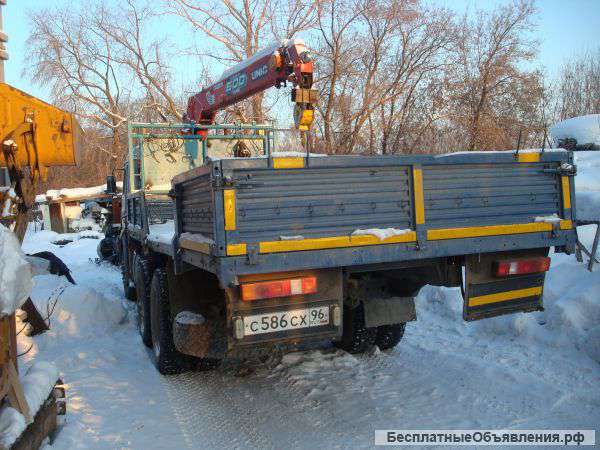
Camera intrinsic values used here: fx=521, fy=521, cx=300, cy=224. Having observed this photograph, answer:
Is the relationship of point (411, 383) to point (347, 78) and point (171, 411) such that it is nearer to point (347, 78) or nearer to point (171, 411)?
point (171, 411)

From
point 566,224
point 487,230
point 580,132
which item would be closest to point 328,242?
point 487,230

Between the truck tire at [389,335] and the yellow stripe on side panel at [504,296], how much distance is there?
1441mm

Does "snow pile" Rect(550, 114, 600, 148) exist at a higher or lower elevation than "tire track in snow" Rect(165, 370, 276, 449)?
higher

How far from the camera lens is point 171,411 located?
13.8ft

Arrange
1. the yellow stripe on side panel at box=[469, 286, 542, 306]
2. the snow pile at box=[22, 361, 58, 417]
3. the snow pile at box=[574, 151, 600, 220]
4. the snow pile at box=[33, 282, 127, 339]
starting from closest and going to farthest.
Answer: the snow pile at box=[22, 361, 58, 417] < the yellow stripe on side panel at box=[469, 286, 542, 306] < the snow pile at box=[33, 282, 127, 339] < the snow pile at box=[574, 151, 600, 220]

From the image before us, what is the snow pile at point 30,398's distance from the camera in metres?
2.87

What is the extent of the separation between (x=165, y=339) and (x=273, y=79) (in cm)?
321

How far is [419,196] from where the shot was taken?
371cm

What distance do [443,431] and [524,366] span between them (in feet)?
5.32

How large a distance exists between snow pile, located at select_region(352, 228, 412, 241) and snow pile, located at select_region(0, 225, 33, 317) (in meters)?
2.03

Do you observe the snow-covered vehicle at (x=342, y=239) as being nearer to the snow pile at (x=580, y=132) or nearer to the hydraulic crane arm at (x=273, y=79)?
the hydraulic crane arm at (x=273, y=79)

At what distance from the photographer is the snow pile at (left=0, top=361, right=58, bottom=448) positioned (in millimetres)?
2867

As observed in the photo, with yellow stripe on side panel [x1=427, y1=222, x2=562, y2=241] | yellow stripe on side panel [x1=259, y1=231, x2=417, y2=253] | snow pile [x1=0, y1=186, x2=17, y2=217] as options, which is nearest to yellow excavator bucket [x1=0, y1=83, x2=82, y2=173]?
snow pile [x1=0, y1=186, x2=17, y2=217]

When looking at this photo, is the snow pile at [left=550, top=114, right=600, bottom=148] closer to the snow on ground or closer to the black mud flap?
the snow on ground
